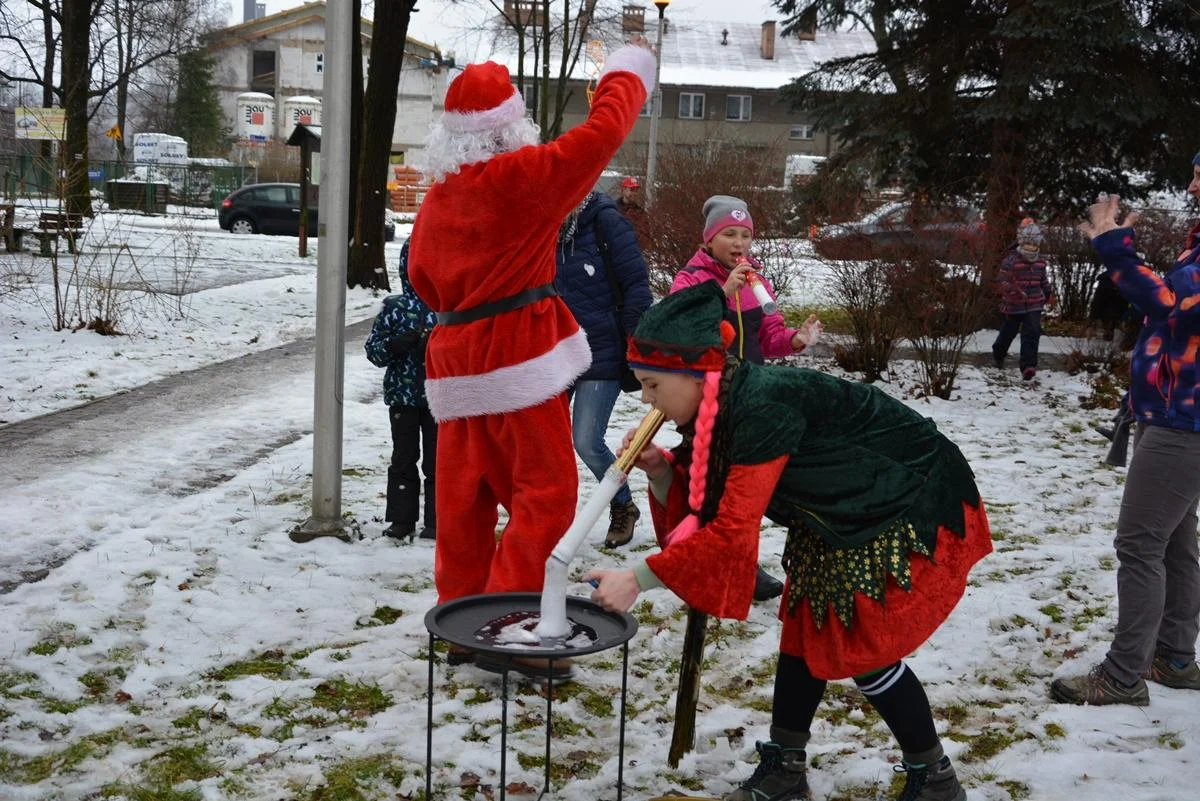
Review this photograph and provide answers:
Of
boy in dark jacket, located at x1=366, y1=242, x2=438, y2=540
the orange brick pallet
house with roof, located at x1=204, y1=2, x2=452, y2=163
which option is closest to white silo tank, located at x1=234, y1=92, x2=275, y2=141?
house with roof, located at x1=204, y1=2, x2=452, y2=163

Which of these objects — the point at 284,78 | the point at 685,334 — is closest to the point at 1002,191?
the point at 685,334

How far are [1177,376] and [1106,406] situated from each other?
304 inches

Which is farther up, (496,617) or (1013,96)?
(1013,96)

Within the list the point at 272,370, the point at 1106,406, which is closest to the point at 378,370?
the point at 272,370

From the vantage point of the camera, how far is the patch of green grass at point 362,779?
3.38 meters

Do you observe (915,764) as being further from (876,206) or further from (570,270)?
(876,206)

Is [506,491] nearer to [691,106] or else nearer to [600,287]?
[600,287]

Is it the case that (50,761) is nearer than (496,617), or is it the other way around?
(496,617)

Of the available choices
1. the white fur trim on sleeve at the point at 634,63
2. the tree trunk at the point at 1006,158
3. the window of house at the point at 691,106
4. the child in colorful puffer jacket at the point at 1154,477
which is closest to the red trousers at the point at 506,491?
the white fur trim on sleeve at the point at 634,63

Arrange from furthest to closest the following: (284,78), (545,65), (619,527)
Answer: (284,78)
(545,65)
(619,527)

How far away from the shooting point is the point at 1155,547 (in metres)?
3.99

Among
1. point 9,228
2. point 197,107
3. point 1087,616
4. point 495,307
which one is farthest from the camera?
point 197,107

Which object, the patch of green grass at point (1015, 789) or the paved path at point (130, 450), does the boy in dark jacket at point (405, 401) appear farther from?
the patch of green grass at point (1015, 789)

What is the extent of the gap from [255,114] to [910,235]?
56.8 meters
